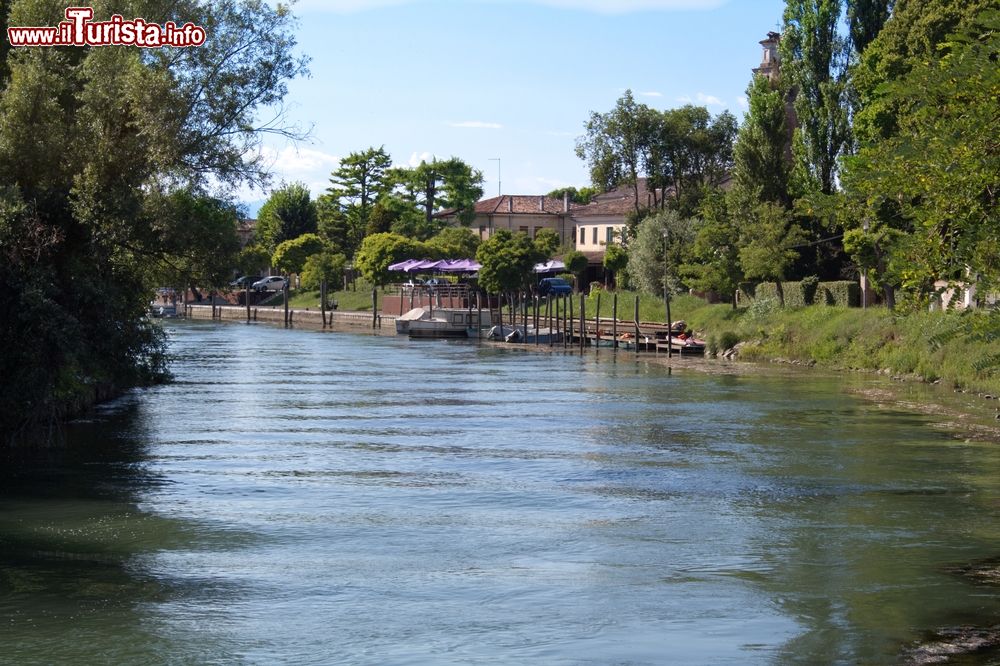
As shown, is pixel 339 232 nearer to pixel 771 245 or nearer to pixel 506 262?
pixel 506 262

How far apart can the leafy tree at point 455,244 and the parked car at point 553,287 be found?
13.5 meters

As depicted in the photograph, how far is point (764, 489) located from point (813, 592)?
23.7 ft

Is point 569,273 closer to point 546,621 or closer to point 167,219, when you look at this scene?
point 167,219

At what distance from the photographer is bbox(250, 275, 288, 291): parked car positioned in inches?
4601

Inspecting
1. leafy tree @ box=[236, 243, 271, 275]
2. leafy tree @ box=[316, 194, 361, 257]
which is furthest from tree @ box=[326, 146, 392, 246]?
leafy tree @ box=[236, 243, 271, 275]

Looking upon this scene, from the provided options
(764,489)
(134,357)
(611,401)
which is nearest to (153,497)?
(134,357)

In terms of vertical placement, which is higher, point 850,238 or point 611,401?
point 850,238

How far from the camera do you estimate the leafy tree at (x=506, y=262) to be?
8019cm

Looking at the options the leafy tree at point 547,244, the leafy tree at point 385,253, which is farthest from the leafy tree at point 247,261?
the leafy tree at point 385,253

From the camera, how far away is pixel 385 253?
94.1 m

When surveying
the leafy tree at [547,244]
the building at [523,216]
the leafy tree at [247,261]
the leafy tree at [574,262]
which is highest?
the building at [523,216]

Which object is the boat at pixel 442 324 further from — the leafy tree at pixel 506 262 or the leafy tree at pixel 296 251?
the leafy tree at pixel 296 251

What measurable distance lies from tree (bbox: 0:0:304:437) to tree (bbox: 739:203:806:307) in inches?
1205

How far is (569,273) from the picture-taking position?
89812 millimetres
